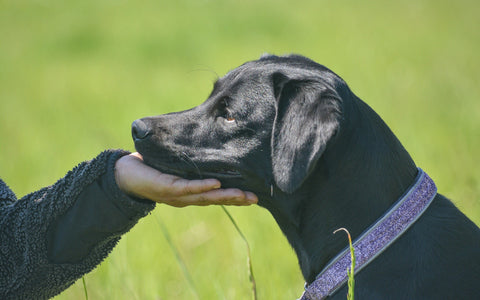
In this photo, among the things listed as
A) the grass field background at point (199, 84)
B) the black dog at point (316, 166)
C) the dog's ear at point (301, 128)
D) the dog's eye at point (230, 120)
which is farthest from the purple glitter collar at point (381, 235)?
the grass field background at point (199, 84)

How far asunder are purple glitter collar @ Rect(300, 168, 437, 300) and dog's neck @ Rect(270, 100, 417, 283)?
8 cm

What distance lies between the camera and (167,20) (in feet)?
42.3

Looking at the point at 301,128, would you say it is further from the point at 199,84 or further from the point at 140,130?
the point at 199,84

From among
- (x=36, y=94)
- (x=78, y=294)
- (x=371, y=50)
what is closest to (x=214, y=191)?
(x=78, y=294)

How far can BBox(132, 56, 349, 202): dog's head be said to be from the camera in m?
2.61

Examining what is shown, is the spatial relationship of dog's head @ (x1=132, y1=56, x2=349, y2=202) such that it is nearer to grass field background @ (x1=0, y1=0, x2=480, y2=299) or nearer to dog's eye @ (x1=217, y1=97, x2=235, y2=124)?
dog's eye @ (x1=217, y1=97, x2=235, y2=124)

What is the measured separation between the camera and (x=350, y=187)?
2.60 metres

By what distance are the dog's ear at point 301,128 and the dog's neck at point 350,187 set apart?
15 centimetres

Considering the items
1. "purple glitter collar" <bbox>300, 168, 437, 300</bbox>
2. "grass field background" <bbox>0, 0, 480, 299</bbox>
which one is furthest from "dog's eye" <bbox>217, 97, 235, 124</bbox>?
"purple glitter collar" <bbox>300, 168, 437, 300</bbox>

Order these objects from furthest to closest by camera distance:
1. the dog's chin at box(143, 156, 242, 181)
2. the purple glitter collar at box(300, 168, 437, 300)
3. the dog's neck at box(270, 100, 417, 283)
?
the dog's chin at box(143, 156, 242, 181), the dog's neck at box(270, 100, 417, 283), the purple glitter collar at box(300, 168, 437, 300)

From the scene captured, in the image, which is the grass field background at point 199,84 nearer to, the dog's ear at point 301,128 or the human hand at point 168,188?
the human hand at point 168,188

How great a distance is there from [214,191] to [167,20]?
35.1 feet

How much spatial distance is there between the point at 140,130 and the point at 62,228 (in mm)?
580

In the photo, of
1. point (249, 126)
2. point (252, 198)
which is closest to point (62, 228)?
point (252, 198)
